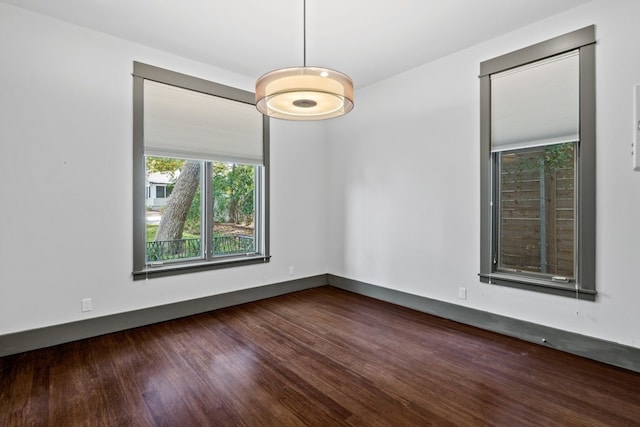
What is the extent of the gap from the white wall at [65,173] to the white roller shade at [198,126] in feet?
0.79

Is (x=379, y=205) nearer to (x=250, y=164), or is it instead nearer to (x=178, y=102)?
(x=250, y=164)

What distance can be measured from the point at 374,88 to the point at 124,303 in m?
4.13

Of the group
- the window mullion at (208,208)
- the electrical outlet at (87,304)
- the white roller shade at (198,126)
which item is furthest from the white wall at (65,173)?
the window mullion at (208,208)

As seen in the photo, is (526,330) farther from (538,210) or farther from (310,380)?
(310,380)

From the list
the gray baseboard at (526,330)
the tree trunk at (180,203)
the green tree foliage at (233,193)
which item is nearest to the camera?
the gray baseboard at (526,330)

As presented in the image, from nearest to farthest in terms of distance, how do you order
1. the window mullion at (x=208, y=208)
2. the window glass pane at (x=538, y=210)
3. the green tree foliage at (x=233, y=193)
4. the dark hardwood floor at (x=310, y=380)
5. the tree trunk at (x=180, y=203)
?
the dark hardwood floor at (x=310, y=380) → the window glass pane at (x=538, y=210) → the tree trunk at (x=180, y=203) → the window mullion at (x=208, y=208) → the green tree foliage at (x=233, y=193)

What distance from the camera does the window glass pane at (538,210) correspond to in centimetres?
294

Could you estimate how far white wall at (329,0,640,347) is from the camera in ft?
8.41

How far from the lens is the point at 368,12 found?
2852 millimetres

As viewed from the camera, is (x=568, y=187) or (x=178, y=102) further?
(x=178, y=102)

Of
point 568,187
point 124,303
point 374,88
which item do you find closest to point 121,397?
point 124,303

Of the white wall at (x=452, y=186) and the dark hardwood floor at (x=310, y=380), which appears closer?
the dark hardwood floor at (x=310, y=380)

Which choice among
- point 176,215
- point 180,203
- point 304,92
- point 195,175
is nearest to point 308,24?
point 304,92

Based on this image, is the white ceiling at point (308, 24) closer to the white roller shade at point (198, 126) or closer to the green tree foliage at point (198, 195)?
the white roller shade at point (198, 126)
